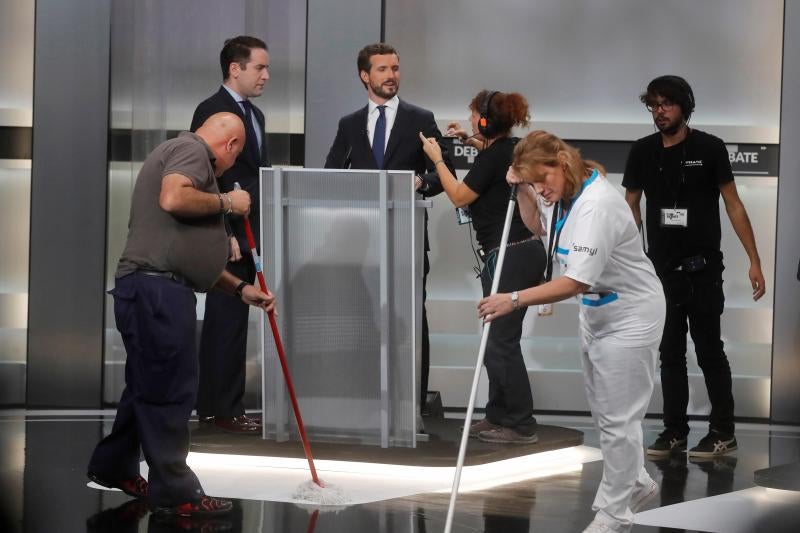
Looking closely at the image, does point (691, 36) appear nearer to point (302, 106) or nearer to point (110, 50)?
point (302, 106)

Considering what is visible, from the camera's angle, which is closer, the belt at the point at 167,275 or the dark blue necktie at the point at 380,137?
the belt at the point at 167,275

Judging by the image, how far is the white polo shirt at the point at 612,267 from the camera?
3.65 metres

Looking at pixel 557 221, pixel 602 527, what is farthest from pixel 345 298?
pixel 602 527

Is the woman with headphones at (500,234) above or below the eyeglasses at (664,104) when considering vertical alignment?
below

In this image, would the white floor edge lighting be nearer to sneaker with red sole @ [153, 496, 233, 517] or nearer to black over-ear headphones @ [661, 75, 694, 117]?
sneaker with red sole @ [153, 496, 233, 517]

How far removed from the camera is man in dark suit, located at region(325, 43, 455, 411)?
548 centimetres

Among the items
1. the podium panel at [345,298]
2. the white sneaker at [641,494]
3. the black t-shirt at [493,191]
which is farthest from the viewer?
the black t-shirt at [493,191]

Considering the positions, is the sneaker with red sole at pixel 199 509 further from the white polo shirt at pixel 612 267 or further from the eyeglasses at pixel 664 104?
the eyeglasses at pixel 664 104

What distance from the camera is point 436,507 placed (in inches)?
173

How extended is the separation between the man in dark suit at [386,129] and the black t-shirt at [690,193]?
1.02m

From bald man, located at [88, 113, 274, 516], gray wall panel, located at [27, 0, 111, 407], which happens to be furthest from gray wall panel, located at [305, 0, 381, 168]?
bald man, located at [88, 113, 274, 516]

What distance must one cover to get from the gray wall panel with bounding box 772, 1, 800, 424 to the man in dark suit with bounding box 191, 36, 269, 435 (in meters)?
3.08

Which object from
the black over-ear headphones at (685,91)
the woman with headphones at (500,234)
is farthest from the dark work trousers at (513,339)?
the black over-ear headphones at (685,91)

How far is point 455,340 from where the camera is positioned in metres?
7.17
